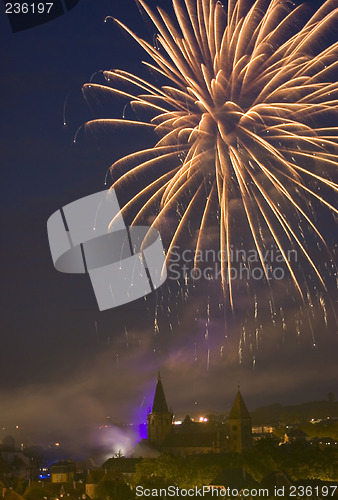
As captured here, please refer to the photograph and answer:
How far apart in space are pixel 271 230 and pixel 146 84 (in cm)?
951

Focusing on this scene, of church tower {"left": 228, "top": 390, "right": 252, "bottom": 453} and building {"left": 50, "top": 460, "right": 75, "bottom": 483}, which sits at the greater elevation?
church tower {"left": 228, "top": 390, "right": 252, "bottom": 453}

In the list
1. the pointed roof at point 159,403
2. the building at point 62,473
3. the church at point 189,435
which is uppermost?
the pointed roof at point 159,403

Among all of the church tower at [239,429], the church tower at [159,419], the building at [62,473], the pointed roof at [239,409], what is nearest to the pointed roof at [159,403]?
the church tower at [159,419]

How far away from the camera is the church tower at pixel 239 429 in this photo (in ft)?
321

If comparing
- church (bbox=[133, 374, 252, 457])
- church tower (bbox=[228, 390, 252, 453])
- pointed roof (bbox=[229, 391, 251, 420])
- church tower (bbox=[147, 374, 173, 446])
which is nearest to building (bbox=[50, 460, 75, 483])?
church (bbox=[133, 374, 252, 457])

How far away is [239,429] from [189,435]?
43.7 feet

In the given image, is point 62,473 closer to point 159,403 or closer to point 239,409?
point 159,403

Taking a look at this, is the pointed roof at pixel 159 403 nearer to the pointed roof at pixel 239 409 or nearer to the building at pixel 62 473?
the pointed roof at pixel 239 409

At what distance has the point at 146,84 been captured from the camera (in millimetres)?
34594

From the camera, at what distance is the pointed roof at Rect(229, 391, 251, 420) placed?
99.8 m

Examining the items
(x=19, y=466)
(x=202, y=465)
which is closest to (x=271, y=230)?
(x=202, y=465)

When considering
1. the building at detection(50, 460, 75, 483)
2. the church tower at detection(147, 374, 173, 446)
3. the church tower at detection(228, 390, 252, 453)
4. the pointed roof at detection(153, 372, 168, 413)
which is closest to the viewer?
the building at detection(50, 460, 75, 483)

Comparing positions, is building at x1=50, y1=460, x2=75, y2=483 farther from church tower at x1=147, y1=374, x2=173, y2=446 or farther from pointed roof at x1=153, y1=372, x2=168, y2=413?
pointed roof at x1=153, y1=372, x2=168, y2=413

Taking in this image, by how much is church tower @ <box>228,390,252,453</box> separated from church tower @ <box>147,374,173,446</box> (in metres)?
14.3
